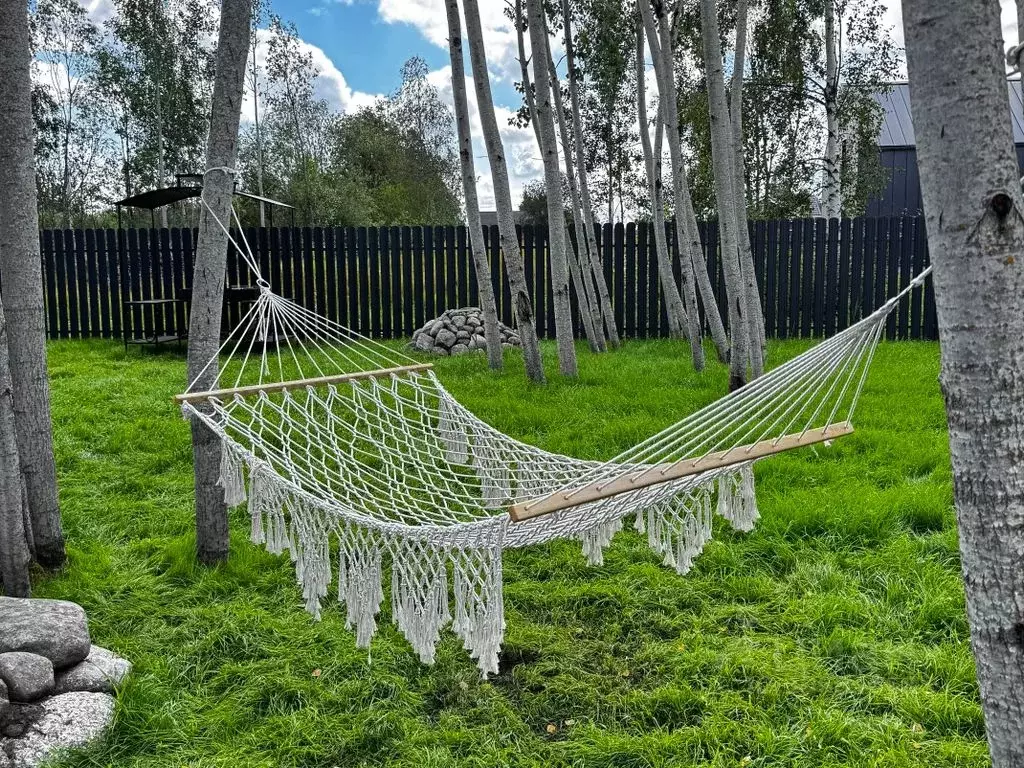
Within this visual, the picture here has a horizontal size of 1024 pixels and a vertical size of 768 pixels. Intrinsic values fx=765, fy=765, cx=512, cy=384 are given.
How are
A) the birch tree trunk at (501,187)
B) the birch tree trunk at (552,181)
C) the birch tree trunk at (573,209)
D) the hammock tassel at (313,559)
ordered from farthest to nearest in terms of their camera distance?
the birch tree trunk at (573,209), the birch tree trunk at (501,187), the birch tree trunk at (552,181), the hammock tassel at (313,559)

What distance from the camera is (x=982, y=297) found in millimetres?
850

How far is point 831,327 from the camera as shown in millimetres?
7133

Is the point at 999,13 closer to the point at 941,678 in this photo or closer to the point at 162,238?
the point at 941,678

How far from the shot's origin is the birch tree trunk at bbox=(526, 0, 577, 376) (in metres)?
4.34

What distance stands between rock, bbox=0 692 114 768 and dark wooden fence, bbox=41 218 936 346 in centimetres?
546

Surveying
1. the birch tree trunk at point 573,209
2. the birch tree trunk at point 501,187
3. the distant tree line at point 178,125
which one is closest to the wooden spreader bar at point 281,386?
the birch tree trunk at point 501,187

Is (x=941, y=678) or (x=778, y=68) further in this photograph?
(x=778, y=68)

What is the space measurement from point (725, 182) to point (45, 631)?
326 cm

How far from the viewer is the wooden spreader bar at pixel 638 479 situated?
137 cm

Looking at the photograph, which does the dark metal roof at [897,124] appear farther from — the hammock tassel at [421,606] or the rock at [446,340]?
the hammock tassel at [421,606]

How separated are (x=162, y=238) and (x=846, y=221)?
621cm

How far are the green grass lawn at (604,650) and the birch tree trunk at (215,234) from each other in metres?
0.32

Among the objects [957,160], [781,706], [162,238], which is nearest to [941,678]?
[781,706]

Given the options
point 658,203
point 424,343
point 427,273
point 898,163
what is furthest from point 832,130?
point 898,163
